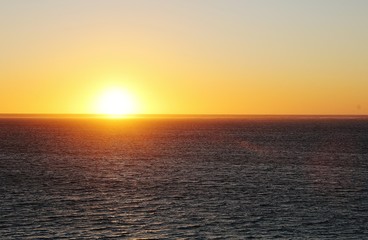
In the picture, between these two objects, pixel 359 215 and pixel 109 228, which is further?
pixel 359 215

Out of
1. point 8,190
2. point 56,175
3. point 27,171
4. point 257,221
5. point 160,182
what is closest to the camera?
point 257,221

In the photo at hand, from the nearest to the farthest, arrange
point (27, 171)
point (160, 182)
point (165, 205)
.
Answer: point (165, 205) < point (160, 182) < point (27, 171)

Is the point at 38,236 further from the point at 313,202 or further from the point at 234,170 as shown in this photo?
the point at 234,170

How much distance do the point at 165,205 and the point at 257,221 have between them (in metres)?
11.2

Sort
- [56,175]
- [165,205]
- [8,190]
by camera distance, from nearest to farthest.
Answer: [165,205] < [8,190] < [56,175]

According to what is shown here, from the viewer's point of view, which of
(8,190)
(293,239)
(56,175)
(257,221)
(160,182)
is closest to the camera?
(293,239)

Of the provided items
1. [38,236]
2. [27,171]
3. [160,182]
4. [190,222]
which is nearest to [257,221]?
[190,222]

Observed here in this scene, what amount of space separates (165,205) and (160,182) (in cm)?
1829

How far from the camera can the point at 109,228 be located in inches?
1802

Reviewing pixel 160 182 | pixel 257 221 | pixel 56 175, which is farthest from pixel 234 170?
pixel 257 221

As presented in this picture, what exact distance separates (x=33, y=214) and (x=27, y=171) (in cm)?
3848

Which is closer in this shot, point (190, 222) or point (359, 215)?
point (190, 222)

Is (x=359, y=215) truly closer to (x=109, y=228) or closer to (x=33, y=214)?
(x=109, y=228)

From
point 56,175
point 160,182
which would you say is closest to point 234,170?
point 160,182
